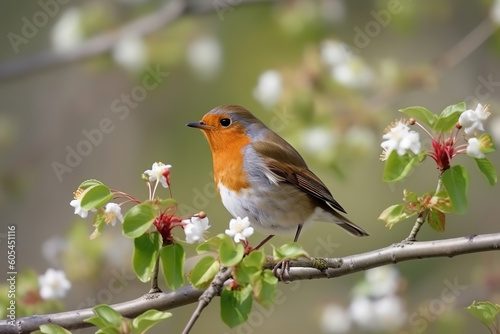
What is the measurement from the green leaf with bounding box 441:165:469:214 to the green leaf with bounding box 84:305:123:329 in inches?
36.6

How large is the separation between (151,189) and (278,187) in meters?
1.21

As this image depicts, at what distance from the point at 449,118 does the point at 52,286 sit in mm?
1631

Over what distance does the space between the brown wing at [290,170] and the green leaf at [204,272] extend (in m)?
1.38

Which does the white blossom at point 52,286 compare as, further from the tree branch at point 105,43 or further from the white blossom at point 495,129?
the white blossom at point 495,129

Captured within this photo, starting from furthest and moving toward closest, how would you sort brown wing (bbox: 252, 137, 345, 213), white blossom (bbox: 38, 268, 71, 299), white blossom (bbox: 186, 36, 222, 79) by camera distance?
white blossom (bbox: 186, 36, 222, 79)
brown wing (bbox: 252, 137, 345, 213)
white blossom (bbox: 38, 268, 71, 299)

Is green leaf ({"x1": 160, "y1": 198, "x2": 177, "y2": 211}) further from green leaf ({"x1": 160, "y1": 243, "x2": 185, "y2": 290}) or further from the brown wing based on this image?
the brown wing

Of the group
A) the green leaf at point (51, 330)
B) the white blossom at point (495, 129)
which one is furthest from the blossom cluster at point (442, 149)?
the white blossom at point (495, 129)

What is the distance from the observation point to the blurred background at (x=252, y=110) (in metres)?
4.12

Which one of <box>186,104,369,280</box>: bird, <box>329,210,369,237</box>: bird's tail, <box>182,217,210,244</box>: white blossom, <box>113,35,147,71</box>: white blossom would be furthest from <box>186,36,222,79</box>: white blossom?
<box>182,217,210,244</box>: white blossom

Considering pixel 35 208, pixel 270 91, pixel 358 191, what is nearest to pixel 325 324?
pixel 270 91

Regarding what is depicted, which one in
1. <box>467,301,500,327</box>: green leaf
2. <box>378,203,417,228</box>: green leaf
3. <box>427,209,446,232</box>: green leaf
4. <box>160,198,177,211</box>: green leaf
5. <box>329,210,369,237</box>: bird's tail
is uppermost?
<box>329,210,369,237</box>: bird's tail

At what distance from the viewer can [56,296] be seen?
2.88m

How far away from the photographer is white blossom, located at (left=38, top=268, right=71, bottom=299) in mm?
2852

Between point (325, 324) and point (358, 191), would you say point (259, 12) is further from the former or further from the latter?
point (325, 324)
